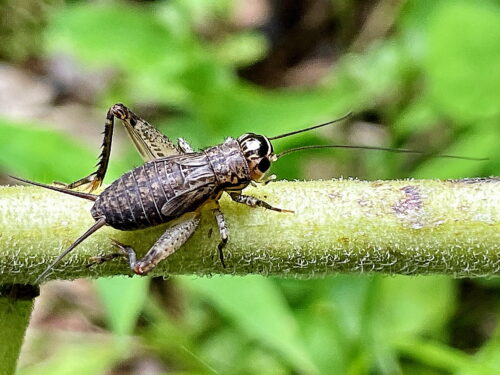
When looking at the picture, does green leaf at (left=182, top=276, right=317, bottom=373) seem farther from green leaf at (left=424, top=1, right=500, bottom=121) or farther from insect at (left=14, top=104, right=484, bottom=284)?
green leaf at (left=424, top=1, right=500, bottom=121)

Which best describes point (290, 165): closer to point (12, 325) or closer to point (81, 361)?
point (81, 361)

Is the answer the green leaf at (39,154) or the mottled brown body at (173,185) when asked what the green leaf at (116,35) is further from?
the mottled brown body at (173,185)

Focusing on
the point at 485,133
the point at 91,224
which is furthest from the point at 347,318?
the point at 91,224

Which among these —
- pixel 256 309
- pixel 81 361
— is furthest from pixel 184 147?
pixel 81 361

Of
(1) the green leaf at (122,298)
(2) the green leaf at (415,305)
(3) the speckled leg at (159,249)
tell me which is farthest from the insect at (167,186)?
(2) the green leaf at (415,305)

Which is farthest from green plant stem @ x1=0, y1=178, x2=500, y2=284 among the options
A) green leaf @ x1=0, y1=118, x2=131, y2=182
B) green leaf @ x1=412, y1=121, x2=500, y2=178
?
green leaf @ x1=412, y1=121, x2=500, y2=178

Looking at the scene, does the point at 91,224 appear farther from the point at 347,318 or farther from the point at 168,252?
the point at 347,318
